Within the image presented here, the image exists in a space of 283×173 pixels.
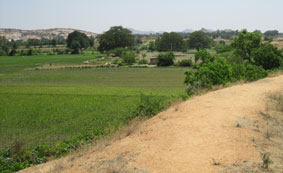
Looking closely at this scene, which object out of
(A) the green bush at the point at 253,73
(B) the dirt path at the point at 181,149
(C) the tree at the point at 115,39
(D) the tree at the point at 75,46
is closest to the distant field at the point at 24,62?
(C) the tree at the point at 115,39

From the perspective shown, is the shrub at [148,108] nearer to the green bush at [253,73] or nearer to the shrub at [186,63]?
the green bush at [253,73]

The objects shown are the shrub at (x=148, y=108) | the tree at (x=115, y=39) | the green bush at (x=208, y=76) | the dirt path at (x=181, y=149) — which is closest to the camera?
the dirt path at (x=181, y=149)

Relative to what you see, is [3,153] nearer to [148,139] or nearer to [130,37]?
[148,139]

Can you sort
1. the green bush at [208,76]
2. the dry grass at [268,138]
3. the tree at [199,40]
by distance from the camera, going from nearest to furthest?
the dry grass at [268,138], the green bush at [208,76], the tree at [199,40]

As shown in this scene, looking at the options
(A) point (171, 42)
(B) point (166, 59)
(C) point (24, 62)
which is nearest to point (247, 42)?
(B) point (166, 59)

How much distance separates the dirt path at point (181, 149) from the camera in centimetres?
861

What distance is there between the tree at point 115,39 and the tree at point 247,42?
62.0 metres

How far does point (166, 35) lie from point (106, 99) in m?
78.1

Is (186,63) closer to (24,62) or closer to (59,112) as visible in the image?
(59,112)

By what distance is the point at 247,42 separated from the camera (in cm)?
4803

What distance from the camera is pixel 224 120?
514 inches

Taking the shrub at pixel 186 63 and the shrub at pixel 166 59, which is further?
the shrub at pixel 166 59

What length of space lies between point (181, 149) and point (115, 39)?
328ft

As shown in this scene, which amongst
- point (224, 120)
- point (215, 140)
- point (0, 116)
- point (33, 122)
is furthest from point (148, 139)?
point (0, 116)
